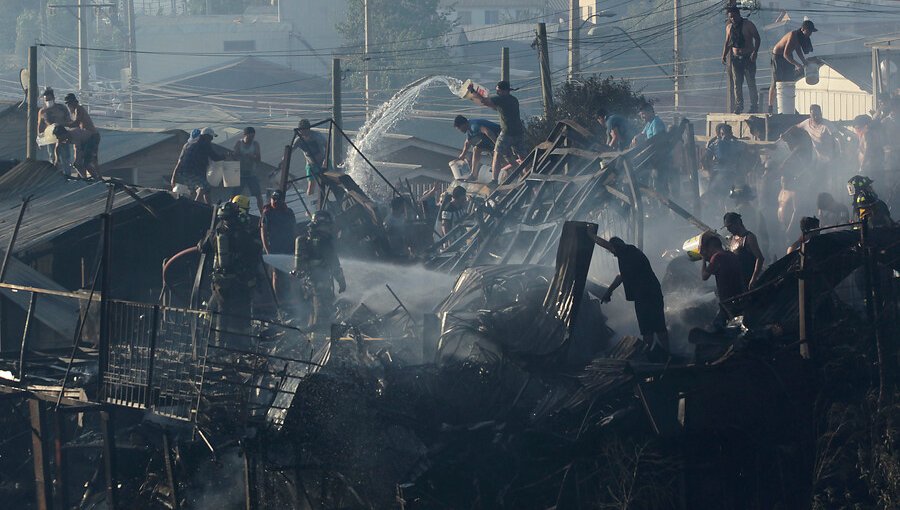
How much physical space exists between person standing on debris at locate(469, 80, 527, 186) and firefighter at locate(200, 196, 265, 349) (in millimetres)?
6198

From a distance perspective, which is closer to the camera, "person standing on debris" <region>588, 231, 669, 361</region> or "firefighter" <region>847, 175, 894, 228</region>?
"person standing on debris" <region>588, 231, 669, 361</region>

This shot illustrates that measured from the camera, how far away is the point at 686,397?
1084 centimetres

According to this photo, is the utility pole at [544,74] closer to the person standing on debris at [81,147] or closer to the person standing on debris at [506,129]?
the person standing on debris at [506,129]

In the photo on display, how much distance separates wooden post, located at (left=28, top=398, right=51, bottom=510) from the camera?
1274 centimetres

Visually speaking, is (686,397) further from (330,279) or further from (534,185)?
(534,185)

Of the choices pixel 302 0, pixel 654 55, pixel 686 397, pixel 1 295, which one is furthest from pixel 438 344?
pixel 302 0

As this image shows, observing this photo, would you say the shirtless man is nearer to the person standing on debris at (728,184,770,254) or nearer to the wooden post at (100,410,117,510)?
the person standing on debris at (728,184,770,254)

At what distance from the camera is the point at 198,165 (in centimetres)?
1909

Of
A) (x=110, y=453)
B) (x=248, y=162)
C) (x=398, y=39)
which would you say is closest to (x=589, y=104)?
(x=248, y=162)

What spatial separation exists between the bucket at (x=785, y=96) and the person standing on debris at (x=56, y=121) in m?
12.6

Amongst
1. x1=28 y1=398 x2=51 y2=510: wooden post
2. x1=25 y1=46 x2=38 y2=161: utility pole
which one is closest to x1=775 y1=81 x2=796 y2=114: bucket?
x1=28 y1=398 x2=51 y2=510: wooden post

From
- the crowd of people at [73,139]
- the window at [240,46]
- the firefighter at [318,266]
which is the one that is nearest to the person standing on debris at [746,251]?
the firefighter at [318,266]

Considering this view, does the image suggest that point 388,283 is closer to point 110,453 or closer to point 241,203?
point 241,203

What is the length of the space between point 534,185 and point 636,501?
24.9 ft
